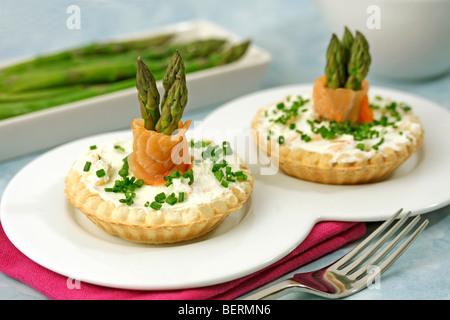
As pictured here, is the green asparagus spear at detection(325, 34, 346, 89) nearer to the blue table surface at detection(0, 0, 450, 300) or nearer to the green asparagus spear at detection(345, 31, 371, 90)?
the green asparagus spear at detection(345, 31, 371, 90)

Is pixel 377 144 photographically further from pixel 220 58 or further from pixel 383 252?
pixel 220 58

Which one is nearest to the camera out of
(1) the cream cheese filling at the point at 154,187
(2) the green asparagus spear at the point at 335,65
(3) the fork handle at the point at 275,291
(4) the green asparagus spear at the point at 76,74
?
(3) the fork handle at the point at 275,291

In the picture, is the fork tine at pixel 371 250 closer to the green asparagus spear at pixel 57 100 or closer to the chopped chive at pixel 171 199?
the chopped chive at pixel 171 199

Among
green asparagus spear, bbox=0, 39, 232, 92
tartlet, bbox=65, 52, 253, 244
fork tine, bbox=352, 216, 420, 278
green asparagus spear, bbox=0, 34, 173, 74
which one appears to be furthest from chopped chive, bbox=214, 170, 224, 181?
green asparagus spear, bbox=0, 34, 173, 74

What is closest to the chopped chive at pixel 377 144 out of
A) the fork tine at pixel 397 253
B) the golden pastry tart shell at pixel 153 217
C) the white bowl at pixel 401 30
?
the fork tine at pixel 397 253

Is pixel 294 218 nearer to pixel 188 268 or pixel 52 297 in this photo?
pixel 188 268

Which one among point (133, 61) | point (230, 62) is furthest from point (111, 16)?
point (230, 62)
